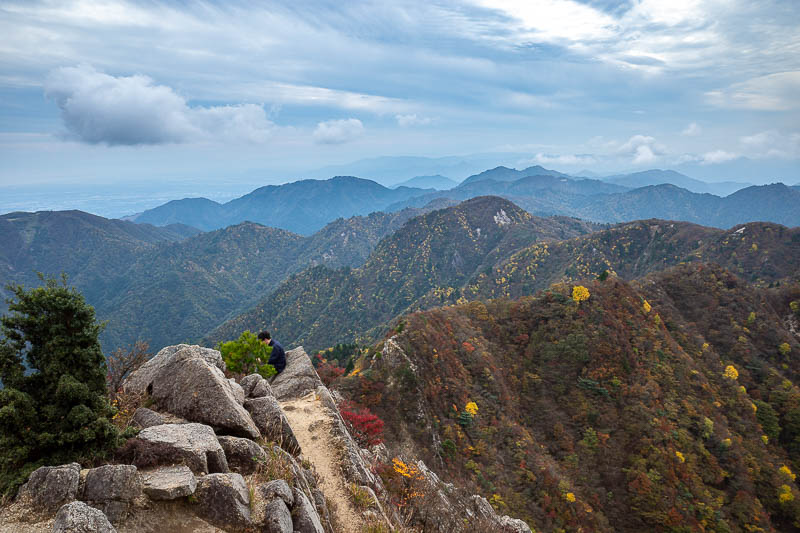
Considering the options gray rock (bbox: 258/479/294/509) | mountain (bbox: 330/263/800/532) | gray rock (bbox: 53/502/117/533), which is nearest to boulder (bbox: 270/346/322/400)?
gray rock (bbox: 258/479/294/509)

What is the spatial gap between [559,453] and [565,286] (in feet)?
118

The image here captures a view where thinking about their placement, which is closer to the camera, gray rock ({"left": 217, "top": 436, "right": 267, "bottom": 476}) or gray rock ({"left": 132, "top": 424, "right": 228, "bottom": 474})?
gray rock ({"left": 132, "top": 424, "right": 228, "bottom": 474})

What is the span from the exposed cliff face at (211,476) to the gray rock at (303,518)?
0.03 metres

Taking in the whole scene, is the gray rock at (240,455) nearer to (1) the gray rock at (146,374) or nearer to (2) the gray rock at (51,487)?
(2) the gray rock at (51,487)

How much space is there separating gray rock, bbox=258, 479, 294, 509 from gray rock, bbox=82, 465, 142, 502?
115 inches

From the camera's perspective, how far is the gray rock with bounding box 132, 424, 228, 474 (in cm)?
942

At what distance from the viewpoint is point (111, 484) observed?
26.0 feet

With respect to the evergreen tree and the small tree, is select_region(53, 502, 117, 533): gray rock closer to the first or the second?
the evergreen tree

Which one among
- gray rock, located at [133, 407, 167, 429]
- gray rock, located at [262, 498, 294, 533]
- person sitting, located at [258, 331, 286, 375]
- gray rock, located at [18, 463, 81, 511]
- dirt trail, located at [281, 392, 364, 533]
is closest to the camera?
gray rock, located at [18, 463, 81, 511]

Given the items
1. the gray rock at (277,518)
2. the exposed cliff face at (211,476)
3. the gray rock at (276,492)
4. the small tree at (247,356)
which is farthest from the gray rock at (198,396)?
the small tree at (247,356)

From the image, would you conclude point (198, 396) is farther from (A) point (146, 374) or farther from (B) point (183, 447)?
(A) point (146, 374)

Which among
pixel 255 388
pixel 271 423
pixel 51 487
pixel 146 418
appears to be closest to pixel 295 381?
pixel 255 388

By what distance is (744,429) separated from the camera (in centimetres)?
5709

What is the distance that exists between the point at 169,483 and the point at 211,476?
3.05ft
